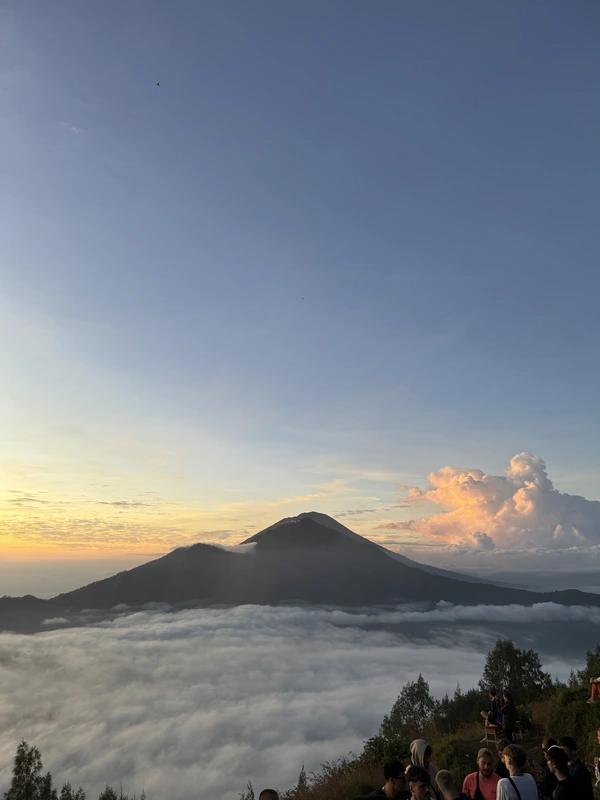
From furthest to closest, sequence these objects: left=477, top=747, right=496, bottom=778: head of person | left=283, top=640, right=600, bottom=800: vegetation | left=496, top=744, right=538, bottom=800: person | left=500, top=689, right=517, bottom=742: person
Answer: left=500, top=689, right=517, bottom=742: person, left=283, top=640, right=600, bottom=800: vegetation, left=477, top=747, right=496, bottom=778: head of person, left=496, top=744, right=538, bottom=800: person

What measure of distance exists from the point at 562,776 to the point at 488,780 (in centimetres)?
92

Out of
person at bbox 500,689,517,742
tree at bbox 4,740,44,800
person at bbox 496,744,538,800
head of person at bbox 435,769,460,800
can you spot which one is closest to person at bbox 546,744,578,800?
person at bbox 496,744,538,800

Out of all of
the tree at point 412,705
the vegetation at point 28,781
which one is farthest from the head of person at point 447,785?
the vegetation at point 28,781

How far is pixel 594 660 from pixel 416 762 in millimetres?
17392

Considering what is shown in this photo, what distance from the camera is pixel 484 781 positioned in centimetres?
706

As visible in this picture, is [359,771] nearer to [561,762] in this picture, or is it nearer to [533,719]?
[533,719]

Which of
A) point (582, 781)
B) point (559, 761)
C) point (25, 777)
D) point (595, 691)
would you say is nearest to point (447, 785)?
point (559, 761)

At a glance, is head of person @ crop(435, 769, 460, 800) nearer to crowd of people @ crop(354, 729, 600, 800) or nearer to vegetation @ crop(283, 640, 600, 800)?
crowd of people @ crop(354, 729, 600, 800)

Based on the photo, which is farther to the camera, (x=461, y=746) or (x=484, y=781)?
(x=461, y=746)

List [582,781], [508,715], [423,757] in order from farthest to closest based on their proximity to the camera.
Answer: [508,715] < [423,757] < [582,781]

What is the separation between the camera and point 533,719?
1827 centimetres

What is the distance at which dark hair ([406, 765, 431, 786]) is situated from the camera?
626cm

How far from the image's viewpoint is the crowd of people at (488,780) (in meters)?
6.29

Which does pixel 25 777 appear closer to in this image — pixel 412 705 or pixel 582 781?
pixel 412 705
